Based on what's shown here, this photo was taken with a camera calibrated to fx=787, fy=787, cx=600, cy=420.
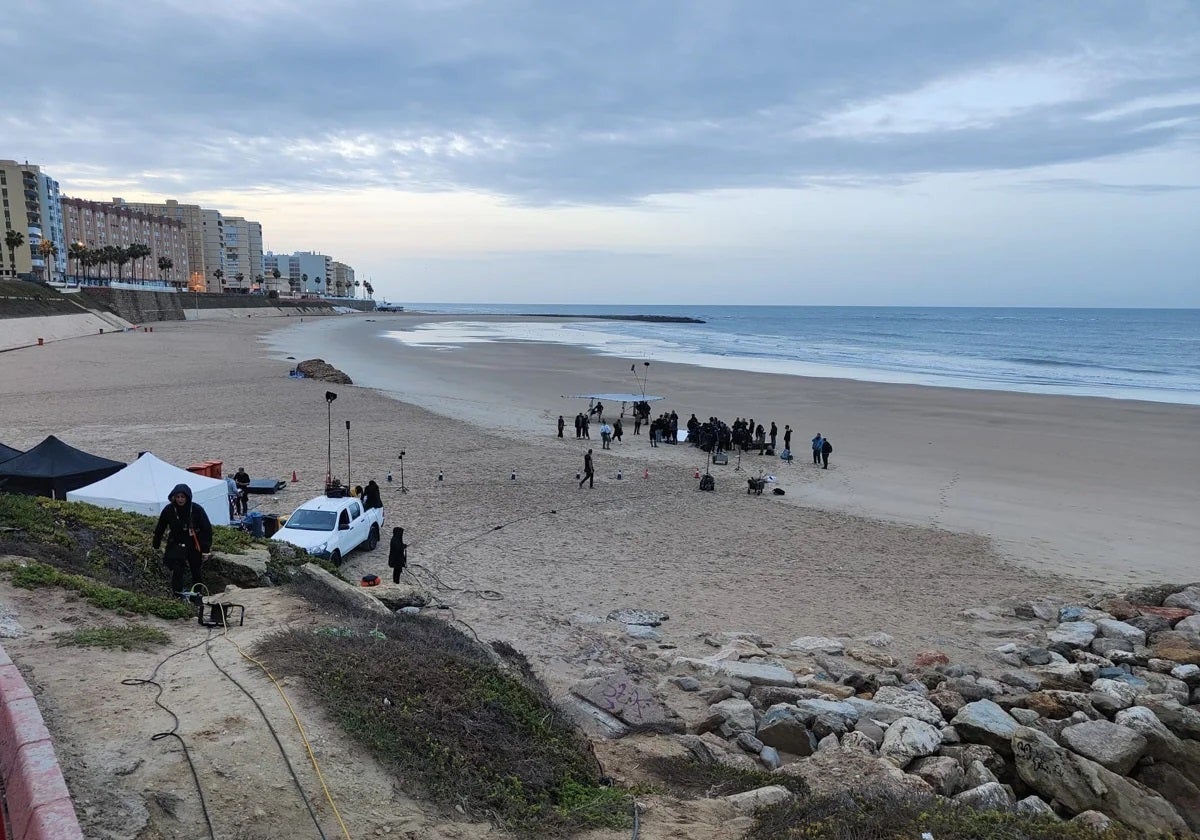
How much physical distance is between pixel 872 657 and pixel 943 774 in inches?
146

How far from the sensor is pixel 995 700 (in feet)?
31.2

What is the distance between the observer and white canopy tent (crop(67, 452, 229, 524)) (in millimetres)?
14188

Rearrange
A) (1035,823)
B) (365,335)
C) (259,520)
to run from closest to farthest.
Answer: (1035,823) < (259,520) < (365,335)

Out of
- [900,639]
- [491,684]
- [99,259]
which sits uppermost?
[99,259]

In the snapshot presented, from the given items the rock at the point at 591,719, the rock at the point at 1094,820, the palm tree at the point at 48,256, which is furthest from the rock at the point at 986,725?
the palm tree at the point at 48,256

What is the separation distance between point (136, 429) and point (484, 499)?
574 inches

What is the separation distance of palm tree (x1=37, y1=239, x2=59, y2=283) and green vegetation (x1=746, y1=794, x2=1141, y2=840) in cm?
12048

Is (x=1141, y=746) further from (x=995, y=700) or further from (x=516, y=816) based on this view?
(x=516, y=816)

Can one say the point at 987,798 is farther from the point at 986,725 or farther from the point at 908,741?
the point at 986,725

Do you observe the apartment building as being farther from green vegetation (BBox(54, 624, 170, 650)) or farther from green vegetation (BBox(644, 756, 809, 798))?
green vegetation (BBox(644, 756, 809, 798))

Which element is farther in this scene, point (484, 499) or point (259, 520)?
point (484, 499)

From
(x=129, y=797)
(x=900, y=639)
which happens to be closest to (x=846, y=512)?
(x=900, y=639)

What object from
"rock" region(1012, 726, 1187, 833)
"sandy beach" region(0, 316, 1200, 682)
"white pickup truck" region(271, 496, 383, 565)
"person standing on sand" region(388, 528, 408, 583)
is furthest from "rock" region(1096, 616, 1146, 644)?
"white pickup truck" region(271, 496, 383, 565)

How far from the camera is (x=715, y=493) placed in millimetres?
21844
